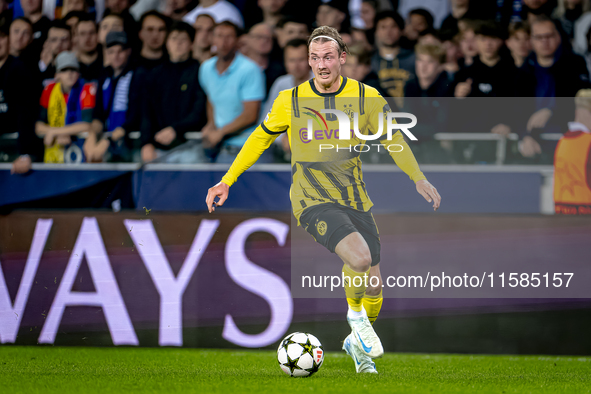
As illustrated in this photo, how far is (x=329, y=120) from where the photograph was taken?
14.9 feet

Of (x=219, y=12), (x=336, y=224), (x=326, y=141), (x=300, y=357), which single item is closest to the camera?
(x=300, y=357)

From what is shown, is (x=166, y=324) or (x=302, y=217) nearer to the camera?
(x=302, y=217)

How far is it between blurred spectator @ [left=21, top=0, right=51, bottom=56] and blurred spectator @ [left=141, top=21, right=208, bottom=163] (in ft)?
4.70

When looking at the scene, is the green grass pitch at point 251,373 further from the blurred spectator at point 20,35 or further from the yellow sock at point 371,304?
the blurred spectator at point 20,35

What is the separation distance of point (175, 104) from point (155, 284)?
1.84 m

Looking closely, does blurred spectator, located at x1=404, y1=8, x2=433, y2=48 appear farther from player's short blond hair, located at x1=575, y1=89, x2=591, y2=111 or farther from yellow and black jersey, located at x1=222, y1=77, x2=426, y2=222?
yellow and black jersey, located at x1=222, y1=77, x2=426, y2=222

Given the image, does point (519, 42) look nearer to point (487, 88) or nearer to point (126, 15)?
point (487, 88)

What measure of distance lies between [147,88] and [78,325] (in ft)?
7.80

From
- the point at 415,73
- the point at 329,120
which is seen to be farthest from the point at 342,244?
the point at 415,73

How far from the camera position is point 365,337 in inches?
166

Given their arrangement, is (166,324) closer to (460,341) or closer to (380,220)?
(380,220)

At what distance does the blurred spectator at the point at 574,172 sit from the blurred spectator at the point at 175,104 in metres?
3.07

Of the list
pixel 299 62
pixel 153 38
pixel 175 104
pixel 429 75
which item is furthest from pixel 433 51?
pixel 153 38

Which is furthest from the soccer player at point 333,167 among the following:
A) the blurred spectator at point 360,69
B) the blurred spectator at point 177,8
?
the blurred spectator at point 177,8
